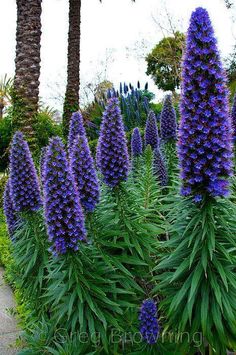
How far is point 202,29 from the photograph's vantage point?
3.10 meters

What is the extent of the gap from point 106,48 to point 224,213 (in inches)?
1051

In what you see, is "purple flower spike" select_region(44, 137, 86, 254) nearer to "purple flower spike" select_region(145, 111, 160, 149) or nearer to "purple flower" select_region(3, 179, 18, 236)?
"purple flower" select_region(3, 179, 18, 236)

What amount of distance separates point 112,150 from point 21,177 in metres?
0.85

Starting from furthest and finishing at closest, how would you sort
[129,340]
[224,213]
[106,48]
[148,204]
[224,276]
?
[106,48] < [148,204] < [129,340] < [224,213] < [224,276]

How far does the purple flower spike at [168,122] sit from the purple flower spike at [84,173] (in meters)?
2.86

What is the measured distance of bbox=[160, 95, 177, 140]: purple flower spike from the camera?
20.9 feet

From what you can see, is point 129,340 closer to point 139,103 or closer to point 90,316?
point 90,316

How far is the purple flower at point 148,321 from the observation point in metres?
3.59

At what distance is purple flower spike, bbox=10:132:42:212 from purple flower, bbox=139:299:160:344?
1335 mm

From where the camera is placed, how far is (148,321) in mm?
3611

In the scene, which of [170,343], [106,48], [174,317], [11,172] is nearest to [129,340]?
[170,343]

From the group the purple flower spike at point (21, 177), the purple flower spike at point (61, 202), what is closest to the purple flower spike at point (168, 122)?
the purple flower spike at point (21, 177)

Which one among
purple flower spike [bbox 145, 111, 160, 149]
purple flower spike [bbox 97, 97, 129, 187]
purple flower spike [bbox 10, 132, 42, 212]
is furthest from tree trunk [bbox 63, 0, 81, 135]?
purple flower spike [bbox 97, 97, 129, 187]

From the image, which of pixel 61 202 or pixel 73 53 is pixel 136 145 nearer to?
pixel 61 202
